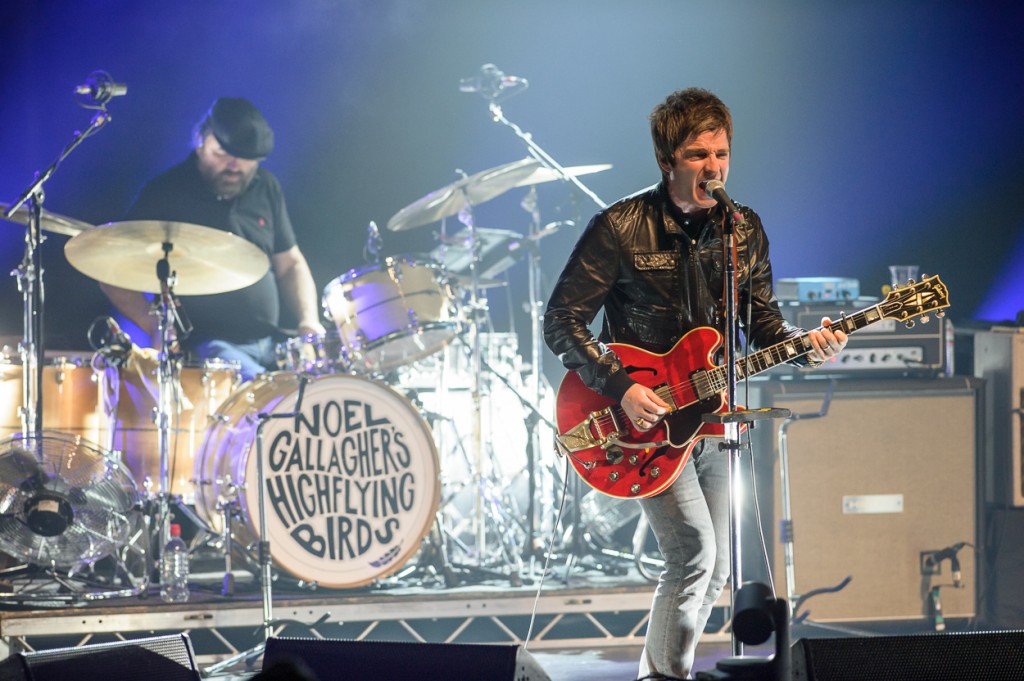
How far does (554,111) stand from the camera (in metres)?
7.19

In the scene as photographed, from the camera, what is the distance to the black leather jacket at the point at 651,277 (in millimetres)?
3707

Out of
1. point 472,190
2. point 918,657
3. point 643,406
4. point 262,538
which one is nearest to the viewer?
point 918,657

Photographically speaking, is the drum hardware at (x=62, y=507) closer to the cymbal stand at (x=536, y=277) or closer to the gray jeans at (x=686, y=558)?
the cymbal stand at (x=536, y=277)

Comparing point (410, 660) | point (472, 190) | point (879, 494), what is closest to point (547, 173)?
point (472, 190)

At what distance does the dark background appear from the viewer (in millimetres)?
6617

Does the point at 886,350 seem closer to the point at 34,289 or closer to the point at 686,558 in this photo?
the point at 686,558

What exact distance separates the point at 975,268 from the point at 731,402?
4686 millimetres

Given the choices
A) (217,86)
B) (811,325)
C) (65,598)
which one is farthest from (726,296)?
(217,86)

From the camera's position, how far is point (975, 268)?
739 cm

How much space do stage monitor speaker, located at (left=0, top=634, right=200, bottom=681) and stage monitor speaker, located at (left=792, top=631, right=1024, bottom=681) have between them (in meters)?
1.57

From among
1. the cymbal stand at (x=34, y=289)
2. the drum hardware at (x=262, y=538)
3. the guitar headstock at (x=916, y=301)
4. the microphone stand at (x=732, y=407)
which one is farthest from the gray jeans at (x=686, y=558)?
the cymbal stand at (x=34, y=289)

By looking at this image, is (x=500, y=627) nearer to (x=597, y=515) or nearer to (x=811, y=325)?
(x=597, y=515)

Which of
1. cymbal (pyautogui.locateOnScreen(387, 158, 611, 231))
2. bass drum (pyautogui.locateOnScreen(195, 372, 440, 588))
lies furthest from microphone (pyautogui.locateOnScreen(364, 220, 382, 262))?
bass drum (pyautogui.locateOnScreen(195, 372, 440, 588))

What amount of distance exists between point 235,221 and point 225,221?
6 cm
